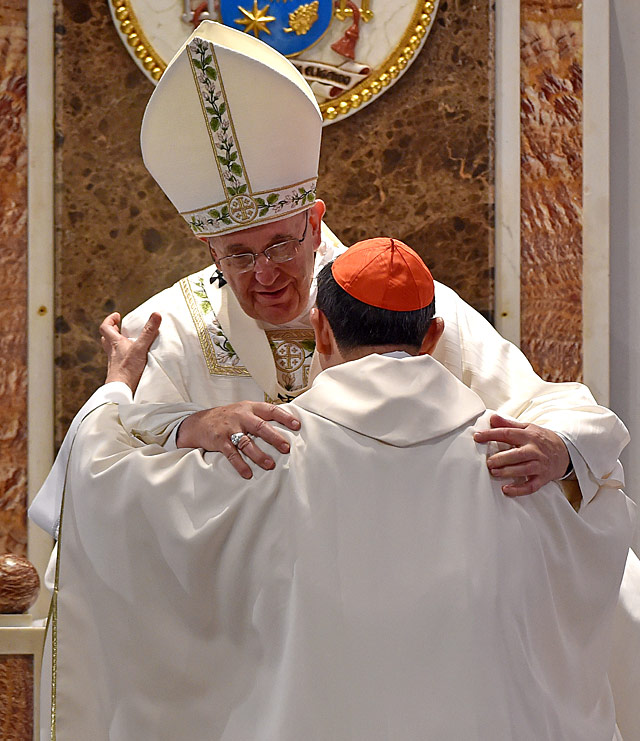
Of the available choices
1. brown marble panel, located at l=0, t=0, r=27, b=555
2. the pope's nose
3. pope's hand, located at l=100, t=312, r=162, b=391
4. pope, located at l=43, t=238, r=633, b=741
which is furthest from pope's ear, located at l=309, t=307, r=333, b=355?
brown marble panel, located at l=0, t=0, r=27, b=555

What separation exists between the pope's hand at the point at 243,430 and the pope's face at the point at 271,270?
67 centimetres

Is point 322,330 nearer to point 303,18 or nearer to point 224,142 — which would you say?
point 224,142

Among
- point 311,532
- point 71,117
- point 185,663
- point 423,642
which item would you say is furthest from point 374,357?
point 71,117

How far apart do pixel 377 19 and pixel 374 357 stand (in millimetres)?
1998

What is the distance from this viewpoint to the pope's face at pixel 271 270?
2848mm

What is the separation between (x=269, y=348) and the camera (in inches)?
119

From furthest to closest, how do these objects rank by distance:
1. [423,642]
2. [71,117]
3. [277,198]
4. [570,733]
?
[71,117] → [277,198] → [570,733] → [423,642]

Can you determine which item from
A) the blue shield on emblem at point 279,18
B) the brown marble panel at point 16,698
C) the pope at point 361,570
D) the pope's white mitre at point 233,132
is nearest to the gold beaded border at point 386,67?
the blue shield on emblem at point 279,18

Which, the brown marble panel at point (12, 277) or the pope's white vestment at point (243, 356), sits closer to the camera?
the pope's white vestment at point (243, 356)

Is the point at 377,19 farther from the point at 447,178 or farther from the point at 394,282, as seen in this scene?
the point at 394,282

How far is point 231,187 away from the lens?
9.34 feet

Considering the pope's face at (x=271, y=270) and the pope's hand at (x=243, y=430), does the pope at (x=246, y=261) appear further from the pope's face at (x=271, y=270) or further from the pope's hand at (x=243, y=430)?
the pope's hand at (x=243, y=430)

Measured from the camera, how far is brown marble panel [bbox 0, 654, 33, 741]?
3.31 metres

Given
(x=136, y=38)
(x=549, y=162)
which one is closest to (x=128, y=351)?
(x=136, y=38)
